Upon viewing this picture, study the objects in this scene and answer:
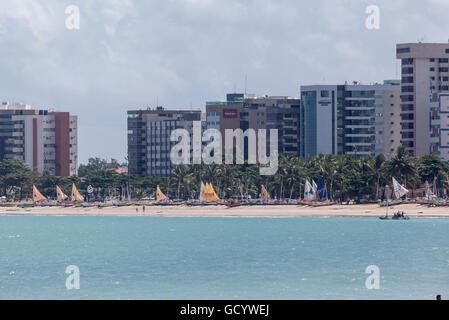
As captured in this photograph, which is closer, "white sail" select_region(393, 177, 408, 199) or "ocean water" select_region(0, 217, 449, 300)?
"ocean water" select_region(0, 217, 449, 300)

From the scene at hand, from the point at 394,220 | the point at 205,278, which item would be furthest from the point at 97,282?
the point at 394,220

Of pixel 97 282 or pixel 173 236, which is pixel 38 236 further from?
pixel 97 282

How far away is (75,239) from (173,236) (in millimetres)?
17300

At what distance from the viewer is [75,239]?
161 metres

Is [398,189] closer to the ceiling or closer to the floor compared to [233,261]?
closer to the ceiling

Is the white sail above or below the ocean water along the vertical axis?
above

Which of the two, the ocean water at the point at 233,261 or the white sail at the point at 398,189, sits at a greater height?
the white sail at the point at 398,189

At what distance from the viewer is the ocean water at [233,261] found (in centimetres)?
7931

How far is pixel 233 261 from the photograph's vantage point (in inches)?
4294

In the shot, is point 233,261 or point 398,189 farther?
point 398,189

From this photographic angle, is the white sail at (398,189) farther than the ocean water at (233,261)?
Yes

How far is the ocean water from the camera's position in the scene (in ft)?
260
